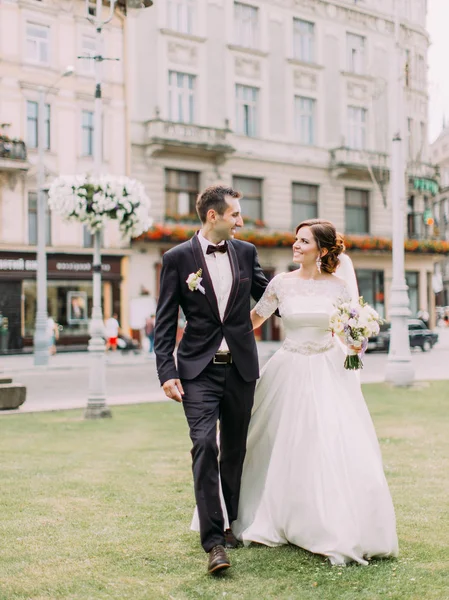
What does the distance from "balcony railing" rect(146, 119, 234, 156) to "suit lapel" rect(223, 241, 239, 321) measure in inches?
1045

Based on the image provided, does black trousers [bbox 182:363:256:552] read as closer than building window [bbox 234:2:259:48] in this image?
Yes

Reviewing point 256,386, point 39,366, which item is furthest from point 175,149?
point 256,386

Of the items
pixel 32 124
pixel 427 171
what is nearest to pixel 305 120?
pixel 427 171

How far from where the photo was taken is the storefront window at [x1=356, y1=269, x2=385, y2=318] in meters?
38.3

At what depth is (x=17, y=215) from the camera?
2828 cm

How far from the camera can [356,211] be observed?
3847 cm

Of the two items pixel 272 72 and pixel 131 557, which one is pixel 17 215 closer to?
pixel 272 72

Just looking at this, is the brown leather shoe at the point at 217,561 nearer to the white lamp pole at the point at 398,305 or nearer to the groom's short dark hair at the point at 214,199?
the groom's short dark hair at the point at 214,199

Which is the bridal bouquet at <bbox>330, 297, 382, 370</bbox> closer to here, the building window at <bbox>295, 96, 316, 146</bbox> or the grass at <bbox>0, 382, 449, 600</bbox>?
the grass at <bbox>0, 382, 449, 600</bbox>

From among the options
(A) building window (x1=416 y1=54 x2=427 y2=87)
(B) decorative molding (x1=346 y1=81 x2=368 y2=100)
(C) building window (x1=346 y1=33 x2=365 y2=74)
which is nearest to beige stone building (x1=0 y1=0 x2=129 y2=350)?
(B) decorative molding (x1=346 y1=81 x2=368 y2=100)

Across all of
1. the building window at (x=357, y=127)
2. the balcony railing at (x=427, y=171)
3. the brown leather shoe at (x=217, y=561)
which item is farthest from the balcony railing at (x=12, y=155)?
the brown leather shoe at (x=217, y=561)

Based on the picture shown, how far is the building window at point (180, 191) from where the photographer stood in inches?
1266

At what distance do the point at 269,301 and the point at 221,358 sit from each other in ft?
2.10

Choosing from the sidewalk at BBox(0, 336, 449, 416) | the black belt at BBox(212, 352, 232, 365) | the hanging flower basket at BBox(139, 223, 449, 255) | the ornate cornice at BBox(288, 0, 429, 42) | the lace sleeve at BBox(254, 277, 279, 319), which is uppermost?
the ornate cornice at BBox(288, 0, 429, 42)
